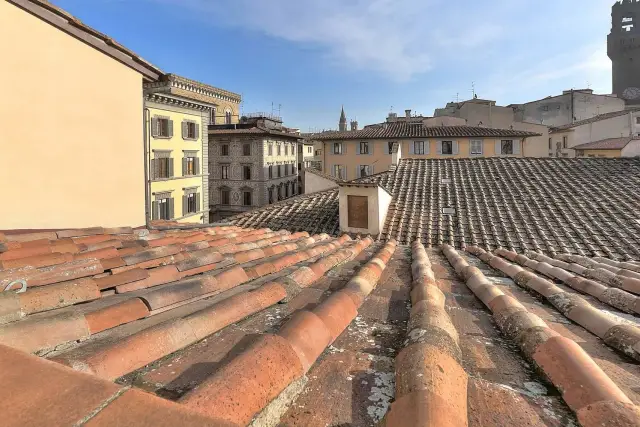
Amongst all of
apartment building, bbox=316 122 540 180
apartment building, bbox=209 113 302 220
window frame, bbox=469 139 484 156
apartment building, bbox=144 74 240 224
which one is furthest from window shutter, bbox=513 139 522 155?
apartment building, bbox=144 74 240 224

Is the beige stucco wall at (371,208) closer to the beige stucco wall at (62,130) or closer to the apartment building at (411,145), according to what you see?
the beige stucco wall at (62,130)

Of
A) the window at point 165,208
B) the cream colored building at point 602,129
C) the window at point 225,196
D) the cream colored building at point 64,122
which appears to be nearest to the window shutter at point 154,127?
the window at point 165,208

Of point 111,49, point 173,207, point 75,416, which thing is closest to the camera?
point 75,416

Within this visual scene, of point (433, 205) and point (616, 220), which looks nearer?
point (616, 220)

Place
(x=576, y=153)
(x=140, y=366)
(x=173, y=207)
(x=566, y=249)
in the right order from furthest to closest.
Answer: (x=576, y=153) → (x=173, y=207) → (x=566, y=249) → (x=140, y=366)

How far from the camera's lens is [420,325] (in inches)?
100

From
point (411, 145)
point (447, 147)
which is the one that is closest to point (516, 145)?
point (447, 147)

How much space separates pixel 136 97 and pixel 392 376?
24.5 ft

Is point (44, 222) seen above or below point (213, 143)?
below

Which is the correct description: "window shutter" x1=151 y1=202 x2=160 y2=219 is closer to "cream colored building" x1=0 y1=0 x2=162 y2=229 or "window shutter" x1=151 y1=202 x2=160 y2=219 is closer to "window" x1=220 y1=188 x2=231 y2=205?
"window" x1=220 y1=188 x2=231 y2=205

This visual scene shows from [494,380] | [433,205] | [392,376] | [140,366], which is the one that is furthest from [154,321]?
[433,205]

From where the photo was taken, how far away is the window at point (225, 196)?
126 feet

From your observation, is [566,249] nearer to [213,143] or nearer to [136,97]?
[136,97]

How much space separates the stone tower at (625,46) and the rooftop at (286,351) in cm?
8832
